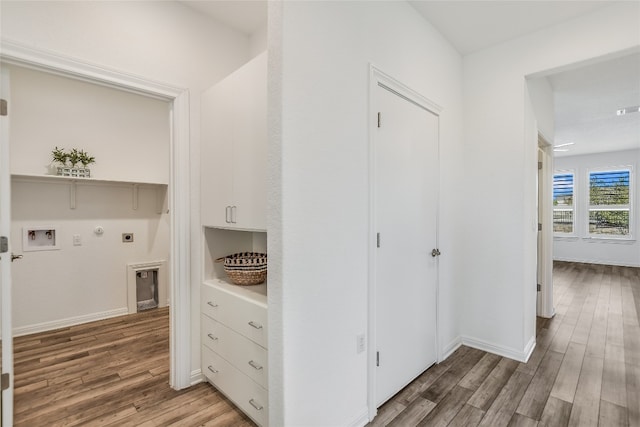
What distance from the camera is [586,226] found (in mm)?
7539

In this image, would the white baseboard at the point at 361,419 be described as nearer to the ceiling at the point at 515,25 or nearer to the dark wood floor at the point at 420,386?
the dark wood floor at the point at 420,386

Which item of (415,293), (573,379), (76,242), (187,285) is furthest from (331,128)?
(76,242)

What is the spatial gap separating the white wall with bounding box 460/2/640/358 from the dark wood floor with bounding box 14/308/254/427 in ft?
7.47

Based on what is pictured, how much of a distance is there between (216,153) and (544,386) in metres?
2.99

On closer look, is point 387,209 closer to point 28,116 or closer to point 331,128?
point 331,128

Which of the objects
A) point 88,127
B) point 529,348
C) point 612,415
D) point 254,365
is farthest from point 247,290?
point 88,127

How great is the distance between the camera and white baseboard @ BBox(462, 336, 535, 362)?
2.66 meters

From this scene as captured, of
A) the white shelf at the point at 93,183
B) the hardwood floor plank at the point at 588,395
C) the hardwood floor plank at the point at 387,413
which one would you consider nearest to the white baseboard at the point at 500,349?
the hardwood floor plank at the point at 588,395

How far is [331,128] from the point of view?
168 centimetres

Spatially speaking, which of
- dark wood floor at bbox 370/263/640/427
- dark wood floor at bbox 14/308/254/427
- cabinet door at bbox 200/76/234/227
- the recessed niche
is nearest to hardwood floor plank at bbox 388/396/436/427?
dark wood floor at bbox 370/263/640/427

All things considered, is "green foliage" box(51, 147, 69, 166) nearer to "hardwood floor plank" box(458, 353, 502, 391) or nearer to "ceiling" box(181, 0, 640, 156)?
"ceiling" box(181, 0, 640, 156)

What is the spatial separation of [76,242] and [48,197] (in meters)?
0.60

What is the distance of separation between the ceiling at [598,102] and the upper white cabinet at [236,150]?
10.8 ft

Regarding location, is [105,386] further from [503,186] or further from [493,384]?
[503,186]
